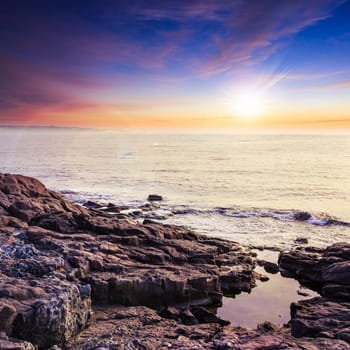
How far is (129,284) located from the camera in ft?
66.5

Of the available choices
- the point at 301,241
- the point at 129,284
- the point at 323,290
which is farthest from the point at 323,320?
the point at 301,241

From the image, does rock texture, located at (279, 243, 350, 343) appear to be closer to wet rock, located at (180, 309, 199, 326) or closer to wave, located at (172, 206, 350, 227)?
wet rock, located at (180, 309, 199, 326)

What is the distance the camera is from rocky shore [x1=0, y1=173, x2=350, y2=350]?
47.4 feet

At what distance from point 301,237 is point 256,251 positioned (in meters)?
6.78

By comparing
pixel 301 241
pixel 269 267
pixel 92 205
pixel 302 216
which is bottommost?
pixel 269 267

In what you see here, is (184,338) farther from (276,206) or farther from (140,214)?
(276,206)

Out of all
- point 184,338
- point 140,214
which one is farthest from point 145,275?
point 140,214

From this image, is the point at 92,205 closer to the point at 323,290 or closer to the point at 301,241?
the point at 301,241

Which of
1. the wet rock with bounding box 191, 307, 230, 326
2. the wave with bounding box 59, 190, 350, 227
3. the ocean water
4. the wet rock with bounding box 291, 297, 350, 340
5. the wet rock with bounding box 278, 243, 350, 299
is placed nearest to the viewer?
the wet rock with bounding box 291, 297, 350, 340

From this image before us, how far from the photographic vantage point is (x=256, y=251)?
32.9 metres

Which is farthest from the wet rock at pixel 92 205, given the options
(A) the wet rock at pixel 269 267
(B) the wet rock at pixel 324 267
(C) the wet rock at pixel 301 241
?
(B) the wet rock at pixel 324 267

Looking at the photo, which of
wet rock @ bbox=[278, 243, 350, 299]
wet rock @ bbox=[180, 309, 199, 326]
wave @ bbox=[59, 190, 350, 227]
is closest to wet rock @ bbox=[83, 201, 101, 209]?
wave @ bbox=[59, 190, 350, 227]

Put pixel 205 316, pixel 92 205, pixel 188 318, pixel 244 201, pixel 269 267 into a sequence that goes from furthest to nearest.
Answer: pixel 244 201
pixel 92 205
pixel 269 267
pixel 205 316
pixel 188 318

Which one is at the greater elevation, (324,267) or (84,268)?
(84,268)
